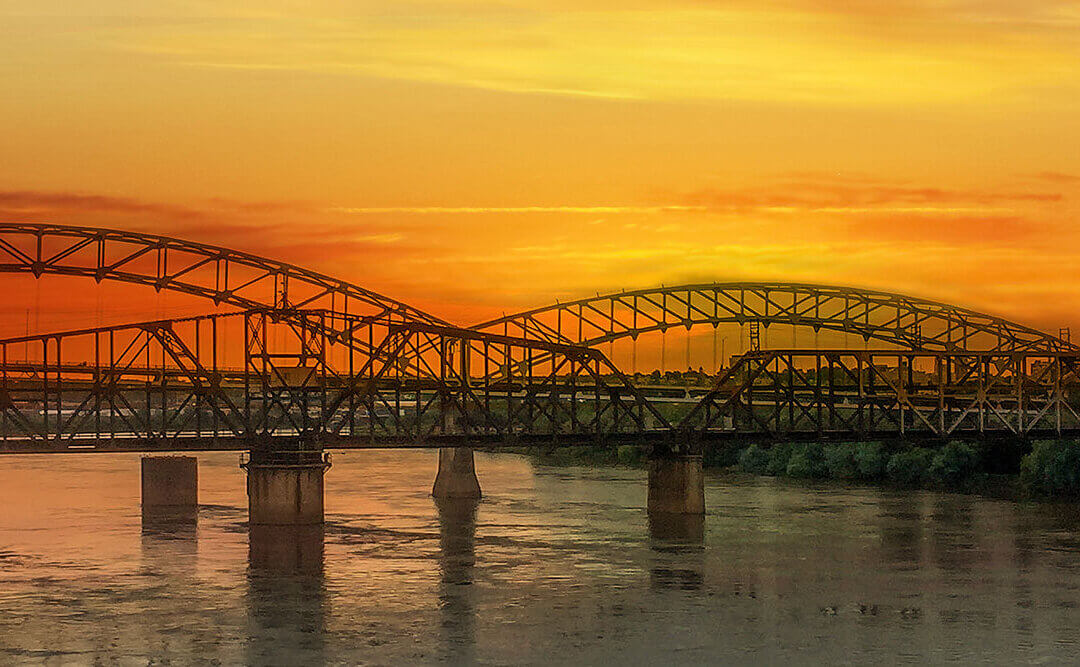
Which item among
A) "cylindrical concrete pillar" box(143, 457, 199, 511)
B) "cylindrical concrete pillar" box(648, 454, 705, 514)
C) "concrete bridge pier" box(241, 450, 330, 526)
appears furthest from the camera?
"cylindrical concrete pillar" box(143, 457, 199, 511)

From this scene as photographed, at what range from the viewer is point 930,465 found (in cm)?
13825

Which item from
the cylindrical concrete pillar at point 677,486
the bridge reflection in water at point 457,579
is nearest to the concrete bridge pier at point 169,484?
the bridge reflection in water at point 457,579

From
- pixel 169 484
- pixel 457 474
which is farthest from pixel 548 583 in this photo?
pixel 457 474

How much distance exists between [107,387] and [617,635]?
51527 mm

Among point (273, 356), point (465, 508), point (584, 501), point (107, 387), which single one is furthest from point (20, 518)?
point (584, 501)

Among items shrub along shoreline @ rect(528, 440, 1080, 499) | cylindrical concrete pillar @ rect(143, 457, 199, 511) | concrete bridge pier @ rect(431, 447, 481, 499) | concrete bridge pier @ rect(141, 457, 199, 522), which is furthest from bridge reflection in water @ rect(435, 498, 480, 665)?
cylindrical concrete pillar @ rect(143, 457, 199, 511)

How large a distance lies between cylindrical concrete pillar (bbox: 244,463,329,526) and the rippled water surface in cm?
185

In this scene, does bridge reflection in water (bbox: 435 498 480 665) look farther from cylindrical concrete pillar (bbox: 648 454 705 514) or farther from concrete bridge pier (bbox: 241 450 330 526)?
cylindrical concrete pillar (bbox: 648 454 705 514)

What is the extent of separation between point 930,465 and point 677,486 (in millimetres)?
30887

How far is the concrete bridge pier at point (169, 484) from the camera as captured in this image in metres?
118

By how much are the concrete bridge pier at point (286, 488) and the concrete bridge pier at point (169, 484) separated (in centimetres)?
1246

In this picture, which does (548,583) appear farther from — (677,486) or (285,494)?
(677,486)

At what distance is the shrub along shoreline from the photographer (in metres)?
126

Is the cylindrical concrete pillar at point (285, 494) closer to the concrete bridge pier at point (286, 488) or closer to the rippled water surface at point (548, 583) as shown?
the concrete bridge pier at point (286, 488)
